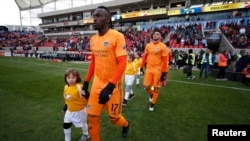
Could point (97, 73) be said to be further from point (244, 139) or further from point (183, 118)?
point (183, 118)

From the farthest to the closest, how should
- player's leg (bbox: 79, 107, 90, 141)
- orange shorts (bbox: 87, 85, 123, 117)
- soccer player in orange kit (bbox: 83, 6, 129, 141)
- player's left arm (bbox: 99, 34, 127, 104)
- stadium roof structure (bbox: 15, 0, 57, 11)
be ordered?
stadium roof structure (bbox: 15, 0, 57, 11) → player's leg (bbox: 79, 107, 90, 141) → orange shorts (bbox: 87, 85, 123, 117) → soccer player in orange kit (bbox: 83, 6, 129, 141) → player's left arm (bbox: 99, 34, 127, 104)

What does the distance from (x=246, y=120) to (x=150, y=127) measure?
271 centimetres

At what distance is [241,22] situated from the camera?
25562 mm

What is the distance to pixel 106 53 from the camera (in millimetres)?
3283

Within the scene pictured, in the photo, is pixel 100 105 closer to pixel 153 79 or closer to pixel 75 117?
pixel 75 117

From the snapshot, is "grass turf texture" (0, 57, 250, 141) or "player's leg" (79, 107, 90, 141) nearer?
"player's leg" (79, 107, 90, 141)

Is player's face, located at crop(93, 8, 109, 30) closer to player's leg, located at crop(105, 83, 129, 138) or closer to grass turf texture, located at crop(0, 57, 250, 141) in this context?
player's leg, located at crop(105, 83, 129, 138)

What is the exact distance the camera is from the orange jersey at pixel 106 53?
321 cm

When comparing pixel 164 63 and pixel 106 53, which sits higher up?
pixel 106 53

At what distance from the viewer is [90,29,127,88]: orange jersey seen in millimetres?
3215

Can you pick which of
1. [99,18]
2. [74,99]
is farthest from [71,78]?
[99,18]

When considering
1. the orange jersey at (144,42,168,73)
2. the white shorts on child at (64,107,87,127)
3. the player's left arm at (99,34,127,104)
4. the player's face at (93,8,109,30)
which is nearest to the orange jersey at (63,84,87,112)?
the white shorts on child at (64,107,87,127)

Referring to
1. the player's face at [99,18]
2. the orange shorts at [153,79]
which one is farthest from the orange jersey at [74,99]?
the orange shorts at [153,79]

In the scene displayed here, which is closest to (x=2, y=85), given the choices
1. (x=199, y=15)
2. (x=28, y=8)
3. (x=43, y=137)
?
(x=43, y=137)
